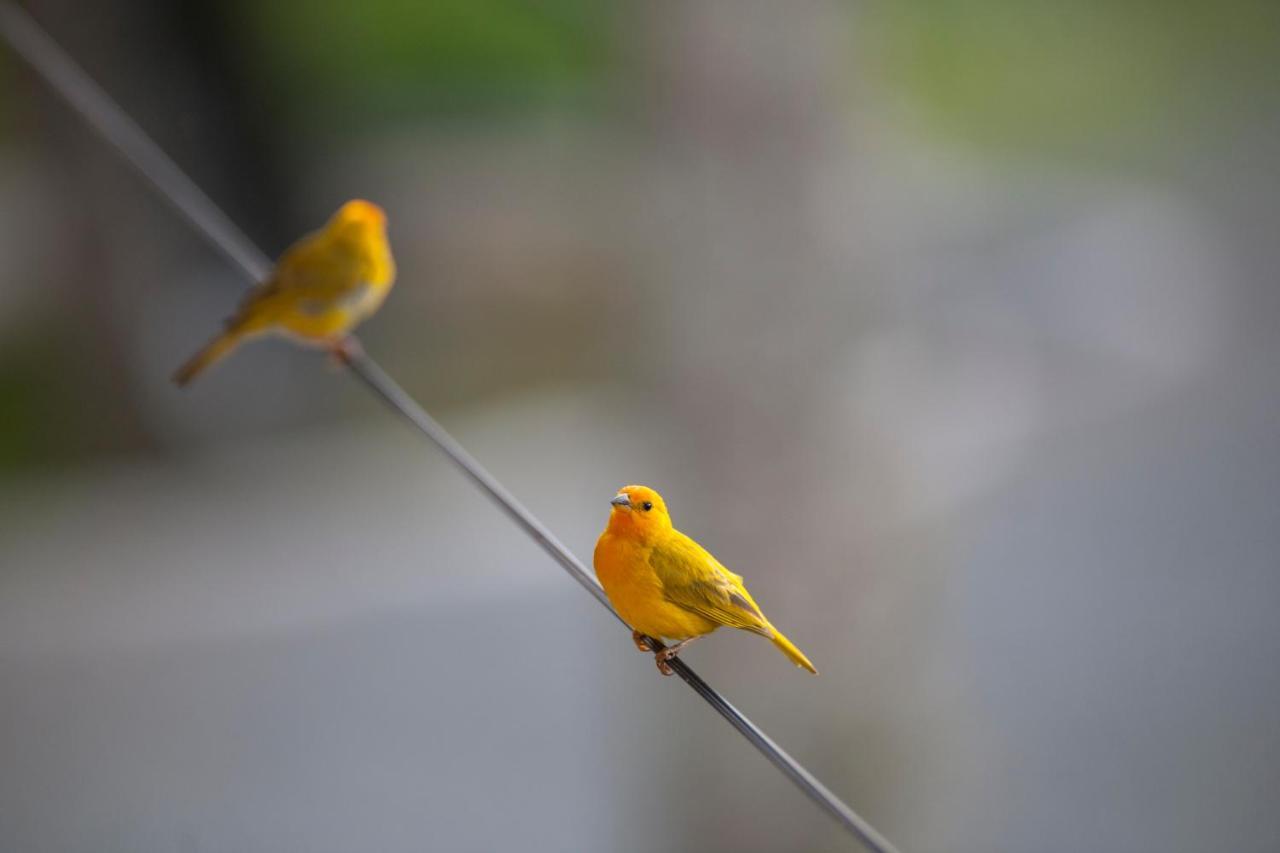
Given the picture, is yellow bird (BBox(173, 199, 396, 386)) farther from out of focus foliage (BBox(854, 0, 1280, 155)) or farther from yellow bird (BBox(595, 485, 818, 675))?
out of focus foliage (BBox(854, 0, 1280, 155))

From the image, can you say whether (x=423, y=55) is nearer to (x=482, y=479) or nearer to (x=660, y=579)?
(x=660, y=579)

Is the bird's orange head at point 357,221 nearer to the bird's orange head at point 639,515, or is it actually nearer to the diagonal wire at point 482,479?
the diagonal wire at point 482,479

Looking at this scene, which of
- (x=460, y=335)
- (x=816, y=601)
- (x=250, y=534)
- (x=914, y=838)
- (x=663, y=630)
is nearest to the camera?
(x=663, y=630)

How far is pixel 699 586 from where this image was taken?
174cm

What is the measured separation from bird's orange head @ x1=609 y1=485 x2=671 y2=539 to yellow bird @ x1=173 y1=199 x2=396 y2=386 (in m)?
0.85

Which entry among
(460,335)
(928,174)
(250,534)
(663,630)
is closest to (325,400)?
(460,335)

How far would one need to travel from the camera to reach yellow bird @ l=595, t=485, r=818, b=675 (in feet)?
5.66

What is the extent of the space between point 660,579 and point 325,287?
1.02 m

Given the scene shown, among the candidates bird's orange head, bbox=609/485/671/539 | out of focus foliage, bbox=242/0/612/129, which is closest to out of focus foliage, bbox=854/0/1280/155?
out of focus foliage, bbox=242/0/612/129

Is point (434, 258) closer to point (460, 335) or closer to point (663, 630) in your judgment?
point (460, 335)

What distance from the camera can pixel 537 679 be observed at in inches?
217

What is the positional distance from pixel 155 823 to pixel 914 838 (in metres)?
2.79

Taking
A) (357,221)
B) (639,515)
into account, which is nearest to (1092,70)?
(357,221)

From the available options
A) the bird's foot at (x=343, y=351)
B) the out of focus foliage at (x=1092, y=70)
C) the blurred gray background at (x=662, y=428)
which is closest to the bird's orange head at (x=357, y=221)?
the bird's foot at (x=343, y=351)
